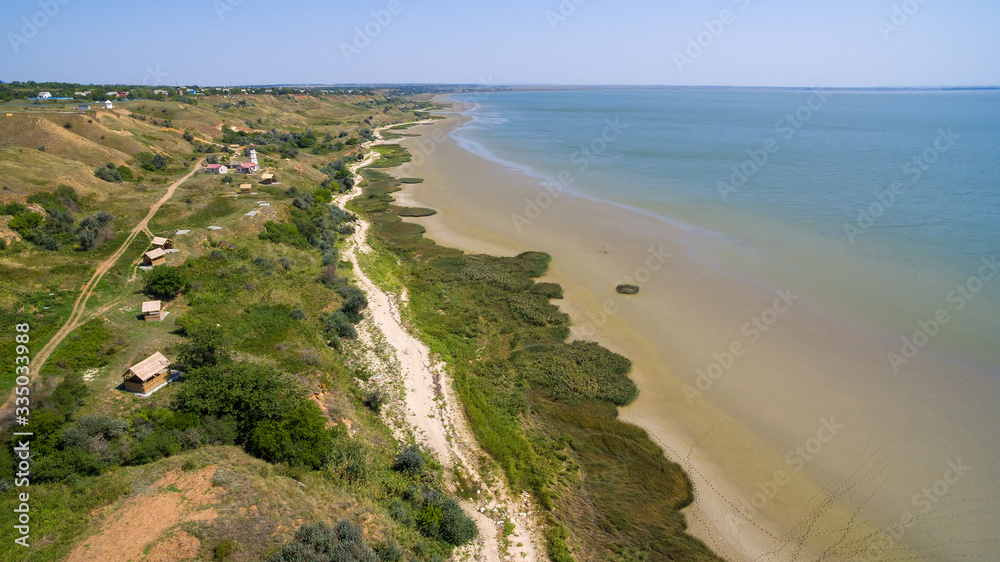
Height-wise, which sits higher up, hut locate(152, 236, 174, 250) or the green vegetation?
hut locate(152, 236, 174, 250)

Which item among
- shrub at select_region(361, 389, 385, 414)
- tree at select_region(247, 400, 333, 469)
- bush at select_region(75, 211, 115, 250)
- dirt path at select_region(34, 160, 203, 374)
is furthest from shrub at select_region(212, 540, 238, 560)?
bush at select_region(75, 211, 115, 250)

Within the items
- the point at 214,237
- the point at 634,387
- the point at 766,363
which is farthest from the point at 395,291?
the point at 766,363

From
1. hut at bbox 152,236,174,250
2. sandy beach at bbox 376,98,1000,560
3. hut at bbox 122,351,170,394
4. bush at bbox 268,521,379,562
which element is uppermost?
hut at bbox 152,236,174,250

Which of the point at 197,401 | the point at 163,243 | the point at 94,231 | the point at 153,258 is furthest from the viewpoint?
the point at 94,231

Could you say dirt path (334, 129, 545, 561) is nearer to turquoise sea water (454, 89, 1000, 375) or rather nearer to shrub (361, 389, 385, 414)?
shrub (361, 389, 385, 414)

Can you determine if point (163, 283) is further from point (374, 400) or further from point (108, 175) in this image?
point (108, 175)

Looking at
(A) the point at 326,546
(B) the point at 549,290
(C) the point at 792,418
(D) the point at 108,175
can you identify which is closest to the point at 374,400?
(A) the point at 326,546

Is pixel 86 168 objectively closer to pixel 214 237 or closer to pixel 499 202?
pixel 214 237
